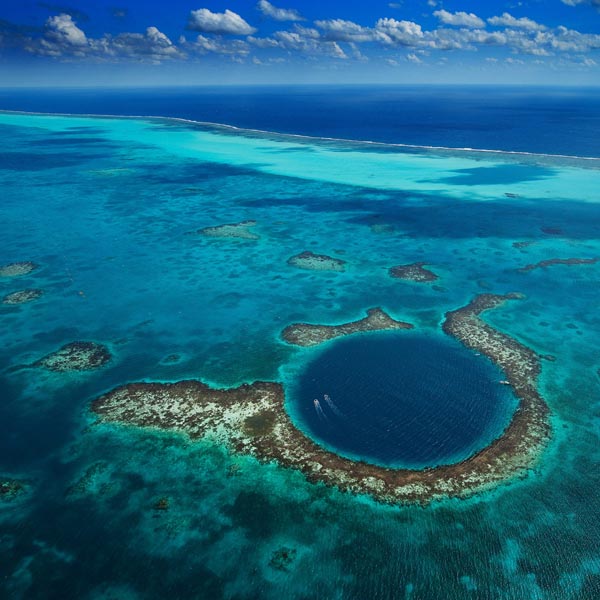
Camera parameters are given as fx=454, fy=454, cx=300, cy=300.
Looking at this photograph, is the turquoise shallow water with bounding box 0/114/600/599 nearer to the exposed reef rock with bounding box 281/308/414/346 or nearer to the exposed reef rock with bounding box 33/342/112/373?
the exposed reef rock with bounding box 33/342/112/373

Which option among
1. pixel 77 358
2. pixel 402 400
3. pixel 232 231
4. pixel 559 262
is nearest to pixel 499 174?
pixel 559 262

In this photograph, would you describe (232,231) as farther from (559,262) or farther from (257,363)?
(559,262)

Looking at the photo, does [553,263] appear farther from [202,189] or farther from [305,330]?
[202,189]

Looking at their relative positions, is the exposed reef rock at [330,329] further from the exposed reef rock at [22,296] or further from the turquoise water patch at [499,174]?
the turquoise water patch at [499,174]

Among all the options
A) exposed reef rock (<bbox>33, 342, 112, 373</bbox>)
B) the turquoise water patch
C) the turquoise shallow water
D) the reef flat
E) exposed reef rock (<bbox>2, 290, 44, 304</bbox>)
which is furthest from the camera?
the turquoise water patch

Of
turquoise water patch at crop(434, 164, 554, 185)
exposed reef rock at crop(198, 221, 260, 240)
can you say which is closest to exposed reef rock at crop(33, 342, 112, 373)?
exposed reef rock at crop(198, 221, 260, 240)

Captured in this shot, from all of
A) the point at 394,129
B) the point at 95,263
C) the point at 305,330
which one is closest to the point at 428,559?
the point at 305,330
